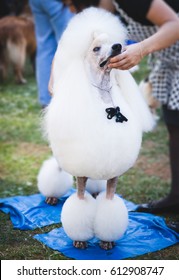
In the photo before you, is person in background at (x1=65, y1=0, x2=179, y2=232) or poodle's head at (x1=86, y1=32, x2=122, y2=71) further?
person in background at (x1=65, y1=0, x2=179, y2=232)

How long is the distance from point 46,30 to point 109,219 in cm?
201

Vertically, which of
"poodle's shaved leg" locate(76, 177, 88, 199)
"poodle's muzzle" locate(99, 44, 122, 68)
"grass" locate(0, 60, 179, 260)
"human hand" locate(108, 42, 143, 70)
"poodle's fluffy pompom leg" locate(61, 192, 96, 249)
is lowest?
"grass" locate(0, 60, 179, 260)

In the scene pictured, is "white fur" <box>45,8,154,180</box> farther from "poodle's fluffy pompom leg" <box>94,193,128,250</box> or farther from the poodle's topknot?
"poodle's fluffy pompom leg" <box>94,193,128,250</box>

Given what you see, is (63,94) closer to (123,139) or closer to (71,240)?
(123,139)

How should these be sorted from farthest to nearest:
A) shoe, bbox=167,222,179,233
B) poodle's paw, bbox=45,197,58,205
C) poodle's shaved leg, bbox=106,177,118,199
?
poodle's paw, bbox=45,197,58,205 < shoe, bbox=167,222,179,233 < poodle's shaved leg, bbox=106,177,118,199

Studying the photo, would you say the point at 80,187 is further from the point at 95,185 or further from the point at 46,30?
the point at 46,30

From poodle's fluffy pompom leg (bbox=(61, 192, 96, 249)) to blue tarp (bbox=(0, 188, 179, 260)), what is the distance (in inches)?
4.6

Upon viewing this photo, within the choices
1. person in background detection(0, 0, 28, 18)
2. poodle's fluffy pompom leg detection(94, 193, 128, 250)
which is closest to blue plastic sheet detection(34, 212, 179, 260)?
poodle's fluffy pompom leg detection(94, 193, 128, 250)

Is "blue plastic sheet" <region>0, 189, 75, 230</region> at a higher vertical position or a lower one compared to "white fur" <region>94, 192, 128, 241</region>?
lower

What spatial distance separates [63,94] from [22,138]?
2728mm

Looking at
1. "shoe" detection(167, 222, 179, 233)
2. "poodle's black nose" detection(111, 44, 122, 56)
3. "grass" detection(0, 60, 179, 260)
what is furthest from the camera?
"shoe" detection(167, 222, 179, 233)

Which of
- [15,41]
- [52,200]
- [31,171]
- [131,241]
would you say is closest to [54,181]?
[52,200]

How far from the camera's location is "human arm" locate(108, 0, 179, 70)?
2243 millimetres
